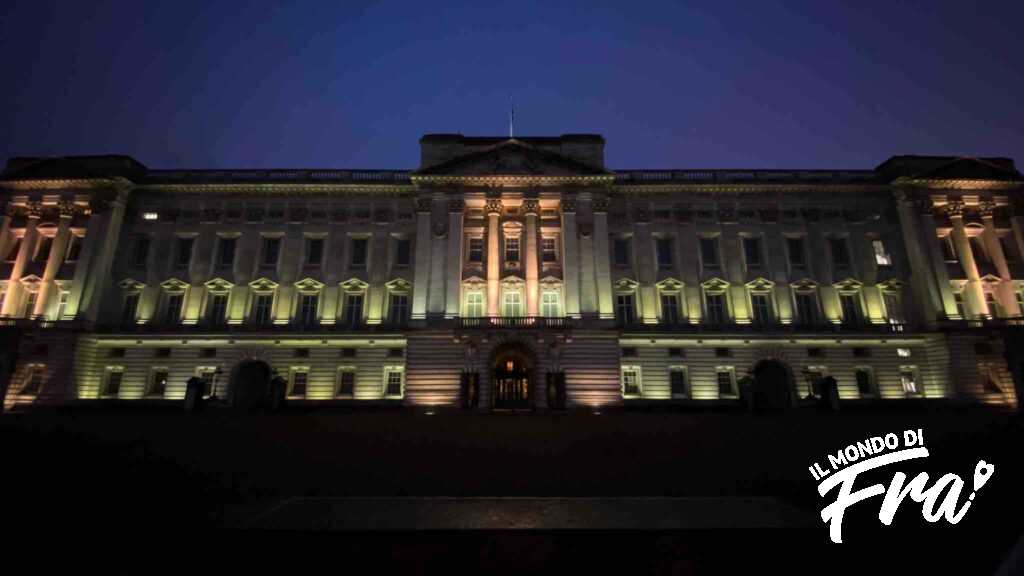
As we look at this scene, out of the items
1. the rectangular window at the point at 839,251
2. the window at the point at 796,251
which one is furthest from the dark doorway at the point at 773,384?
the rectangular window at the point at 839,251

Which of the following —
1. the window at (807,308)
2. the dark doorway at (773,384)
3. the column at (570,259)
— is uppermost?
the column at (570,259)

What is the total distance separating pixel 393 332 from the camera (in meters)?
34.9

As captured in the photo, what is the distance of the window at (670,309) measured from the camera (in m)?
36.2

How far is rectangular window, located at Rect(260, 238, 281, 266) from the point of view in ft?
123

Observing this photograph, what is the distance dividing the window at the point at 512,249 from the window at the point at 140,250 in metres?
28.3

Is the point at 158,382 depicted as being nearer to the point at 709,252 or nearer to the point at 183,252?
the point at 183,252

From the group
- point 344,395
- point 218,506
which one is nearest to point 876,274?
point 344,395

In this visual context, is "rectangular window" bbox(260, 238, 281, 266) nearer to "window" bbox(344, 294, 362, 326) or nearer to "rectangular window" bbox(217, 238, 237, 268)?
"rectangular window" bbox(217, 238, 237, 268)

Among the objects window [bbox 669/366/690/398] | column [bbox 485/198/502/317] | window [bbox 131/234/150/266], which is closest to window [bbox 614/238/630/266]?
window [bbox 669/366/690/398]

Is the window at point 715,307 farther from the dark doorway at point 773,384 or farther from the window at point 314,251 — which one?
the window at point 314,251

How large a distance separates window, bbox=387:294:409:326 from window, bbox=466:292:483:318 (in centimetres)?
500

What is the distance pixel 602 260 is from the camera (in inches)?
1377

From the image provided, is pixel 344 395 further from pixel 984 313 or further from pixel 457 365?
pixel 984 313

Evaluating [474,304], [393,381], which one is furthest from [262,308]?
[474,304]
